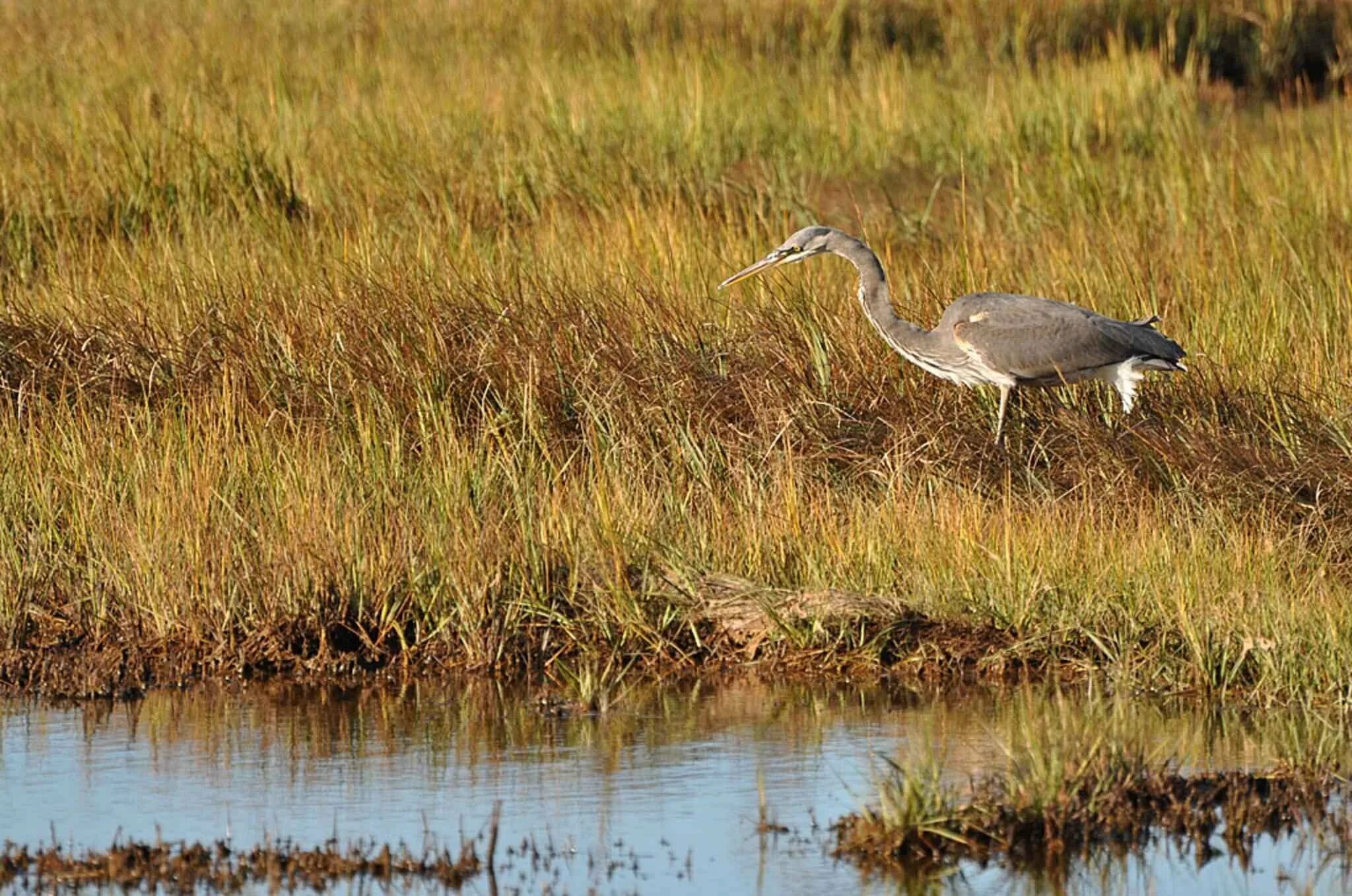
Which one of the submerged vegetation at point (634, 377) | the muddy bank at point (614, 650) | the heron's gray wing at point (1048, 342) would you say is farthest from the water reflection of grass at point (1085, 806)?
the heron's gray wing at point (1048, 342)

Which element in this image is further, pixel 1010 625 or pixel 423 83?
pixel 423 83

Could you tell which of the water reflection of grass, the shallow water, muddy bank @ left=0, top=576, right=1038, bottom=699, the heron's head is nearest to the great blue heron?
the heron's head

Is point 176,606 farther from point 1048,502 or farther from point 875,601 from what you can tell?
point 1048,502

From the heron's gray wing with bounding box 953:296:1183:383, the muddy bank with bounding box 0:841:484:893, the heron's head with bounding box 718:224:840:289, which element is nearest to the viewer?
the muddy bank with bounding box 0:841:484:893

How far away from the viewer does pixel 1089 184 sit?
34.9 feet

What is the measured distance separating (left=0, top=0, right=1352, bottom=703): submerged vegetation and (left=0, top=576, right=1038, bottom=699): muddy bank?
0.6 inches

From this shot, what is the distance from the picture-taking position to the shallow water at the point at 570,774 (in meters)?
4.30

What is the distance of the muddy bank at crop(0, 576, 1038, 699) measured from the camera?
578cm

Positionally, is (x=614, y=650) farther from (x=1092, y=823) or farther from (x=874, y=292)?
(x=874, y=292)

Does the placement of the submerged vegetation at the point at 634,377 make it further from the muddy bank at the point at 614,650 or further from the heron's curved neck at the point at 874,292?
the heron's curved neck at the point at 874,292

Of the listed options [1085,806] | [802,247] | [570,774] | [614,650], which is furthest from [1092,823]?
[802,247]

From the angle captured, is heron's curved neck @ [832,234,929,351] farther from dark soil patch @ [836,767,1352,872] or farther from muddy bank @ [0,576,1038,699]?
dark soil patch @ [836,767,1352,872]

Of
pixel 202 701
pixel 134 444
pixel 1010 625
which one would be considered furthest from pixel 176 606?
pixel 1010 625

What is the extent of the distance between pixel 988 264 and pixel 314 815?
5.55 metres
